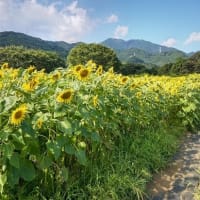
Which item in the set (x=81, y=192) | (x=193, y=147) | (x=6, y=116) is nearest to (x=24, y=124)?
(x=6, y=116)

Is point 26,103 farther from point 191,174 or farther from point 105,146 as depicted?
point 191,174

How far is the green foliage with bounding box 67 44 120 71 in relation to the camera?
37.4 meters

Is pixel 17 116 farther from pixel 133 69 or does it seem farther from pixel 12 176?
pixel 133 69

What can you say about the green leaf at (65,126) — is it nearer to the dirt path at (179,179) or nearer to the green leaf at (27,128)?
the green leaf at (27,128)

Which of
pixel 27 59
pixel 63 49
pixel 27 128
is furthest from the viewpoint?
pixel 63 49

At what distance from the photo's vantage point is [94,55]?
38531mm

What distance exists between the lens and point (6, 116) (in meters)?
2.15

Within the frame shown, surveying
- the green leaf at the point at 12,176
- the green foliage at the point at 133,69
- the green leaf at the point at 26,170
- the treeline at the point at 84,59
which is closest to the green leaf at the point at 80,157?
the green leaf at the point at 26,170

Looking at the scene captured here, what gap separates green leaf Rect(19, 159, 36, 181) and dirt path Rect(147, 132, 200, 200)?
1222 mm

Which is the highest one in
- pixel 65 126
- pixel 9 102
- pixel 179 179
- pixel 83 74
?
pixel 83 74

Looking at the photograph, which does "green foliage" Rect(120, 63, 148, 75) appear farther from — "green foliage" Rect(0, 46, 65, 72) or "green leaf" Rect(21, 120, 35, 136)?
"green leaf" Rect(21, 120, 35, 136)

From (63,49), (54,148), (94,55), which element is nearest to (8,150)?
(54,148)

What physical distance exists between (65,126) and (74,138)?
0.88 ft

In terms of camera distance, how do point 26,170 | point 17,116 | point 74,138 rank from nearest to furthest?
1. point 17,116
2. point 26,170
3. point 74,138
